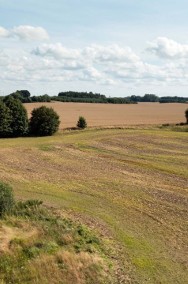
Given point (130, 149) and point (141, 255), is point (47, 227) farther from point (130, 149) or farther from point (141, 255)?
point (130, 149)

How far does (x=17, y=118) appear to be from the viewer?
63.9 metres

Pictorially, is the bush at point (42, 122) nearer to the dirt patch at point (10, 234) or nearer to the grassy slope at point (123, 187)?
the grassy slope at point (123, 187)

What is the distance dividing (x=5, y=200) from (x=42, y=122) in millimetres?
44181

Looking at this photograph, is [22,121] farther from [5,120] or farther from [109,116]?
[109,116]

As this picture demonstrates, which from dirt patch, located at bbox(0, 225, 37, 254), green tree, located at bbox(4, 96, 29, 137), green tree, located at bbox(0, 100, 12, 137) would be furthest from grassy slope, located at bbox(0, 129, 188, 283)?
dirt patch, located at bbox(0, 225, 37, 254)

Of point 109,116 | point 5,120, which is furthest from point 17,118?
point 109,116

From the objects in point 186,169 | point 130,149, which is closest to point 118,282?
point 186,169

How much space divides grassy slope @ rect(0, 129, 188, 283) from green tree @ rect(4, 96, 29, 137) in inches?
138

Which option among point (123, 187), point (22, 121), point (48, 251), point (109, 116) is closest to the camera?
point (48, 251)

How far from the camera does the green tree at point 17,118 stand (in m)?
63.5

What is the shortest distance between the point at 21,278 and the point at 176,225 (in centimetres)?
1098

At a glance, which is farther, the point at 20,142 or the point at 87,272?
the point at 20,142

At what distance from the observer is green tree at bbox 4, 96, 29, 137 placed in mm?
63469

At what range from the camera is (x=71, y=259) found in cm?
1728
